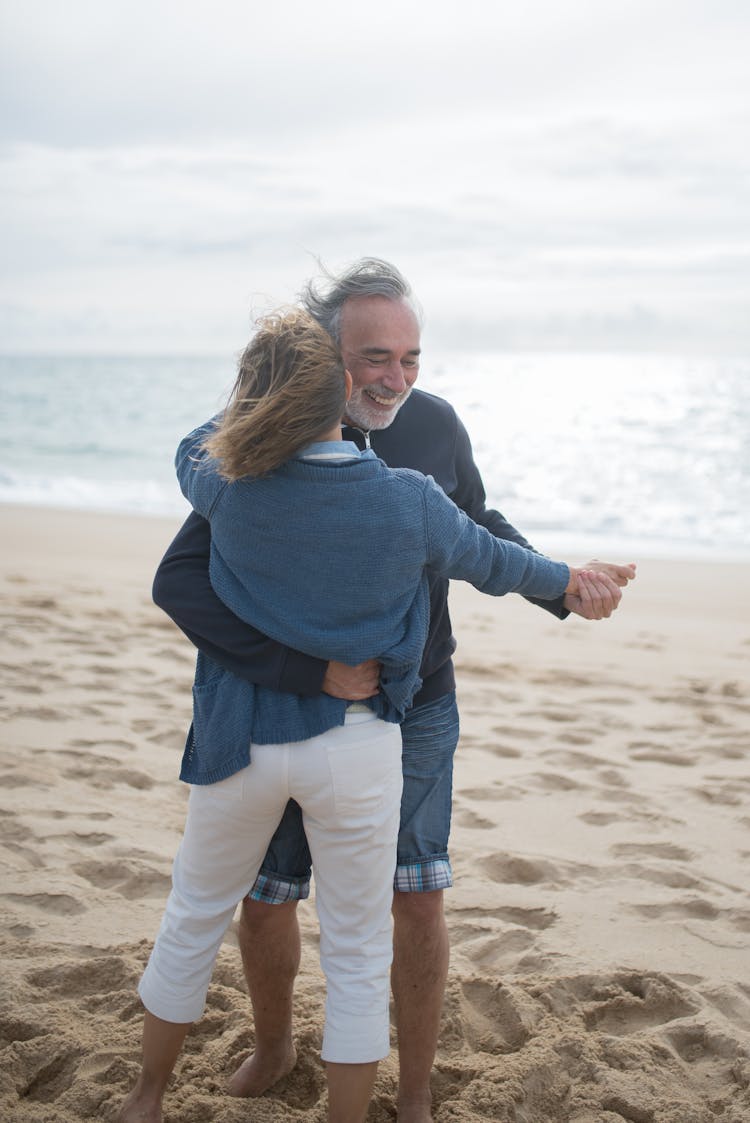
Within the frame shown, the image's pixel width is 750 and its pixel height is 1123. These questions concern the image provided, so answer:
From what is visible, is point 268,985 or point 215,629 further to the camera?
point 268,985

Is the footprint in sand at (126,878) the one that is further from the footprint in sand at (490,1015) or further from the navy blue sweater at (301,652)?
the navy blue sweater at (301,652)

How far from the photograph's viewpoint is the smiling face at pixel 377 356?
98.3 inches

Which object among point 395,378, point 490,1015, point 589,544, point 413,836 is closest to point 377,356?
point 395,378

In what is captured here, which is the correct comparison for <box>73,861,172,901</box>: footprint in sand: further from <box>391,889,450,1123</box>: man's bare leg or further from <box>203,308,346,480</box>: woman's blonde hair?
<box>203,308,346,480</box>: woman's blonde hair

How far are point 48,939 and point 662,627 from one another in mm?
5591

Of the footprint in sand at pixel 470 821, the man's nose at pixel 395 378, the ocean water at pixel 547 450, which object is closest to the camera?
the man's nose at pixel 395 378

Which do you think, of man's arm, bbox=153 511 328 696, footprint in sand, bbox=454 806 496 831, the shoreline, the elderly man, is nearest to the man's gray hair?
the elderly man

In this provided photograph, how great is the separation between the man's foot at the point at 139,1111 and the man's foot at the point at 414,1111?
0.56m

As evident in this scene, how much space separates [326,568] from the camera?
2.07 metres

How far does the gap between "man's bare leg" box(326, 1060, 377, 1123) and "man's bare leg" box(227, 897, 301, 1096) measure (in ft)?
1.42

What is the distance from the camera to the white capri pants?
2.15m

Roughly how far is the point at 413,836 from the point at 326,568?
814 mm

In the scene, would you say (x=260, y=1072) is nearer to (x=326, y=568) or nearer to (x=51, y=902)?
(x=51, y=902)

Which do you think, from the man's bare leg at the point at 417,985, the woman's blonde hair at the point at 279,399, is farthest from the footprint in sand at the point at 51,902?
the woman's blonde hair at the point at 279,399
